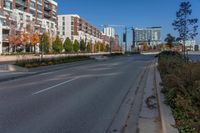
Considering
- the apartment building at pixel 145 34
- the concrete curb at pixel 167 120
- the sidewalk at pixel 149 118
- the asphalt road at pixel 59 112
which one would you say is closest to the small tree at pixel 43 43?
the asphalt road at pixel 59 112

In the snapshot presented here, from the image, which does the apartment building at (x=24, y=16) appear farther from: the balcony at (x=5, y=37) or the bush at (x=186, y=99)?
the bush at (x=186, y=99)

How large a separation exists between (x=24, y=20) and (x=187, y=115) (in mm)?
99122

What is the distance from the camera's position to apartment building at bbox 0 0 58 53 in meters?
91.7

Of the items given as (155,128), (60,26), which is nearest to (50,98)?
(155,128)

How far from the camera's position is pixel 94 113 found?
980 centimetres

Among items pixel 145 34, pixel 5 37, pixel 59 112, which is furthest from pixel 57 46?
pixel 59 112

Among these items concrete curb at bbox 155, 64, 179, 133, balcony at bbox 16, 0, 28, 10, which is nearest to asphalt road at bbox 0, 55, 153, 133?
concrete curb at bbox 155, 64, 179, 133

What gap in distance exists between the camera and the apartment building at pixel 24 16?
91.7m

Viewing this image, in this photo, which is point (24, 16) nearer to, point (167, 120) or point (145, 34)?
point (145, 34)

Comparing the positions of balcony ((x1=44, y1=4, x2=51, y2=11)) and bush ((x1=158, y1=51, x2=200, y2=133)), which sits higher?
balcony ((x1=44, y1=4, x2=51, y2=11))

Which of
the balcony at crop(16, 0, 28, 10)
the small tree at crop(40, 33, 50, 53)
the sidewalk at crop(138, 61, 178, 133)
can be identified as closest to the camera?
the sidewalk at crop(138, 61, 178, 133)

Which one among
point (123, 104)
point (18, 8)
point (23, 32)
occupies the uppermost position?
point (18, 8)

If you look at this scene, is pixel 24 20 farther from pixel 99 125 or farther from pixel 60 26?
pixel 99 125

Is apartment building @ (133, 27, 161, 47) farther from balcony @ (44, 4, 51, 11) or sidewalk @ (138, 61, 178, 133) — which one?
sidewalk @ (138, 61, 178, 133)
